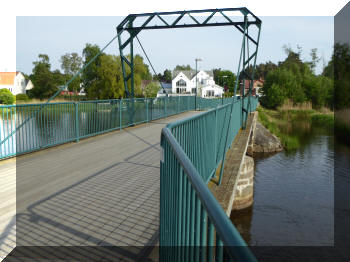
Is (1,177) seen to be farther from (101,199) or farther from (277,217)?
(277,217)

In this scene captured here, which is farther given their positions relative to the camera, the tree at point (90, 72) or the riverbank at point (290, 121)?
the tree at point (90, 72)

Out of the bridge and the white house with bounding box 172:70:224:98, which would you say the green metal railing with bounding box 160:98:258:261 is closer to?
the bridge

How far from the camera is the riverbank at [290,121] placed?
31978 millimetres

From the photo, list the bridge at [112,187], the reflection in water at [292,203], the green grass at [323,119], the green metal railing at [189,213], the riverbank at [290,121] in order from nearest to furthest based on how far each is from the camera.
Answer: the green metal railing at [189,213] < the bridge at [112,187] < the reflection in water at [292,203] < the riverbank at [290,121] < the green grass at [323,119]

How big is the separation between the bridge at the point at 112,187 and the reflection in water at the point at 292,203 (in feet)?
21.0

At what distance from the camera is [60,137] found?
962 centimetres

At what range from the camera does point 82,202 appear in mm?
4984

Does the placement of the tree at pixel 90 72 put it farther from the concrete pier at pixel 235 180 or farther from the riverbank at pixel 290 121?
the concrete pier at pixel 235 180

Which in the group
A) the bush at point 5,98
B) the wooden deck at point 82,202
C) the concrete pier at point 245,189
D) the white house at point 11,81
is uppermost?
the white house at point 11,81

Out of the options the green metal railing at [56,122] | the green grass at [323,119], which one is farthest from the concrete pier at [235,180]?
the green grass at [323,119]

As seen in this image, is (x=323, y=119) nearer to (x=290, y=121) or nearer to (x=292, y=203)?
(x=290, y=121)

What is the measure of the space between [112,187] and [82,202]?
83cm

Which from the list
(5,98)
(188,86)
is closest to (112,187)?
(5,98)

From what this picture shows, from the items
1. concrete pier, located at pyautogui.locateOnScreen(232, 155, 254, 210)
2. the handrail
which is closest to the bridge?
the handrail
